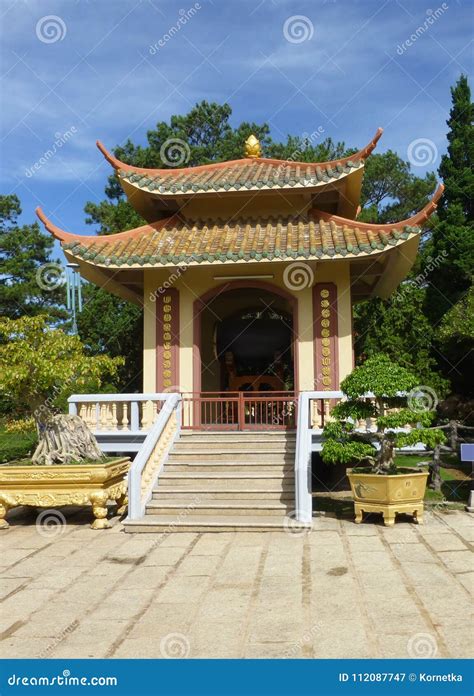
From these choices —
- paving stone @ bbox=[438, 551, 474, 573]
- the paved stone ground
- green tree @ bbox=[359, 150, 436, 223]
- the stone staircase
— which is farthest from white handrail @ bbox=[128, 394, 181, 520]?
green tree @ bbox=[359, 150, 436, 223]

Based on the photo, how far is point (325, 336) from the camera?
11.3 m

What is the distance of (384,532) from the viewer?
7.28m

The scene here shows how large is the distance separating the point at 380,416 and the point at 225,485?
7.78 ft

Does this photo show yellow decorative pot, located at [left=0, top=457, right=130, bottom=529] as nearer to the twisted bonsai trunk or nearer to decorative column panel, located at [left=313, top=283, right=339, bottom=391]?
the twisted bonsai trunk

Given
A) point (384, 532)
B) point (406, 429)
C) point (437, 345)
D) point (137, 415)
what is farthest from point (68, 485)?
point (437, 345)

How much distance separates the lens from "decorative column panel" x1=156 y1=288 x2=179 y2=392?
11.5 m

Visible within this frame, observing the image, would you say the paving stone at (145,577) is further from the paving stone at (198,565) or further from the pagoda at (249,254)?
the pagoda at (249,254)

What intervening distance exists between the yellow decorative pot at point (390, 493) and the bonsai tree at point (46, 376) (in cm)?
358

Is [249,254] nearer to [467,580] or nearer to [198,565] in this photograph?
[198,565]

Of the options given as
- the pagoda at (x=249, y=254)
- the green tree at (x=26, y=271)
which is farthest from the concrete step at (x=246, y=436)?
the green tree at (x=26, y=271)

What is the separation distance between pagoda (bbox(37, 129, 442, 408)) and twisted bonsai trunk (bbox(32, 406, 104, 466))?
3077mm

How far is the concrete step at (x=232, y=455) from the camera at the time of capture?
9297 mm

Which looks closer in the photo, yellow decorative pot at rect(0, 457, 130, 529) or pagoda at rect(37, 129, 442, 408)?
yellow decorative pot at rect(0, 457, 130, 529)

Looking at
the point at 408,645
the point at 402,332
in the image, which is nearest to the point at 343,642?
the point at 408,645
